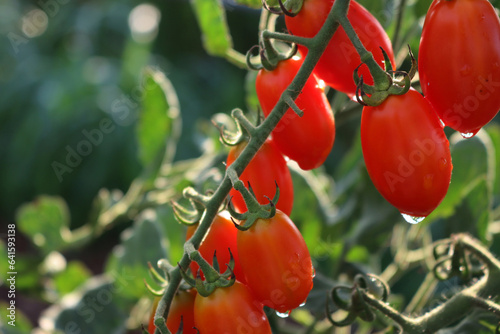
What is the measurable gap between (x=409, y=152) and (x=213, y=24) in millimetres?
348

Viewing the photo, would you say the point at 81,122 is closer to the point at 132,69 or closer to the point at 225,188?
the point at 132,69

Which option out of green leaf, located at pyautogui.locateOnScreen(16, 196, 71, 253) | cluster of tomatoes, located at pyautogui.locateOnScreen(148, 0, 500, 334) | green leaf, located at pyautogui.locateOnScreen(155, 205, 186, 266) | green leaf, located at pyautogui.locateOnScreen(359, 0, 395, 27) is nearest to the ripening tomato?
cluster of tomatoes, located at pyautogui.locateOnScreen(148, 0, 500, 334)

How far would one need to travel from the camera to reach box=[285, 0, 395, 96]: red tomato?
408mm

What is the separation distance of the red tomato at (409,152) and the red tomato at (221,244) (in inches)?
4.3

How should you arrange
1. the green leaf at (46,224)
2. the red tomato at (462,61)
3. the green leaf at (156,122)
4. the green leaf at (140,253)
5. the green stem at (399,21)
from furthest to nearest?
the green leaf at (46,224)
the green leaf at (156,122)
the green leaf at (140,253)
the green stem at (399,21)
the red tomato at (462,61)

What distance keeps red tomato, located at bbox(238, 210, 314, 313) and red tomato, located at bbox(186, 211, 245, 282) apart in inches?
1.2

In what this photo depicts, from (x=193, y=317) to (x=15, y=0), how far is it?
327cm

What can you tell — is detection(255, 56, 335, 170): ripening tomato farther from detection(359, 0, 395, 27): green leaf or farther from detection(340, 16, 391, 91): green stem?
detection(359, 0, 395, 27): green leaf

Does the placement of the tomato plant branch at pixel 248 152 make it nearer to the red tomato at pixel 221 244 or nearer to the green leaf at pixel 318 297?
the red tomato at pixel 221 244

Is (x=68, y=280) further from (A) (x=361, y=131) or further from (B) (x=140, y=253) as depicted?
(A) (x=361, y=131)

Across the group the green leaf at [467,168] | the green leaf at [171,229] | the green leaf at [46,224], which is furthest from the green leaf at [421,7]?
the green leaf at [46,224]

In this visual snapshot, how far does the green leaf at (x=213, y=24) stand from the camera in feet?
2.12

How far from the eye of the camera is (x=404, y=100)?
1.28 feet

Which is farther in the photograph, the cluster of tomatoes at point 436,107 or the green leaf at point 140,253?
the green leaf at point 140,253
